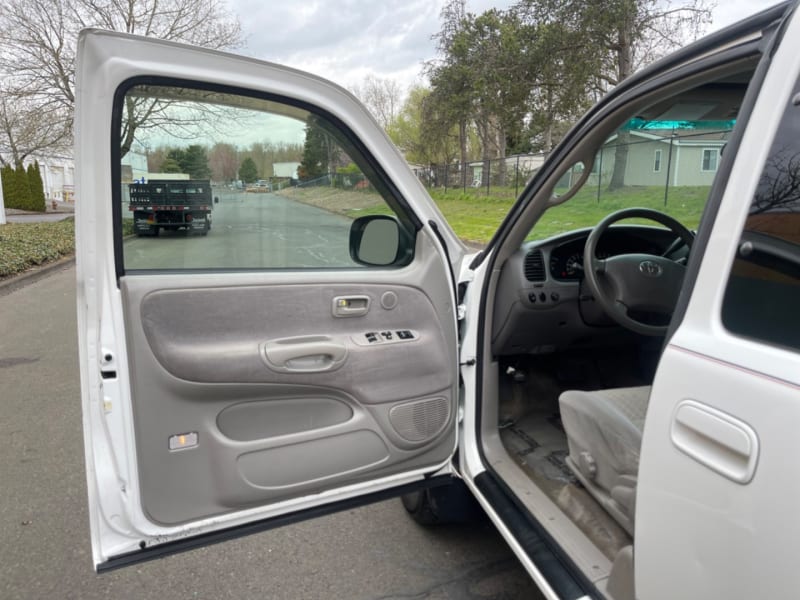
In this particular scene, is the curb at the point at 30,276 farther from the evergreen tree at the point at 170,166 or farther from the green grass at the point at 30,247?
the evergreen tree at the point at 170,166

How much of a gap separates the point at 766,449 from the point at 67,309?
29.1 ft

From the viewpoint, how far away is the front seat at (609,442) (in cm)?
174

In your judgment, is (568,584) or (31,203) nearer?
(568,584)

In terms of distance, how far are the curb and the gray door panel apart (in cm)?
934

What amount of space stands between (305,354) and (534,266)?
4.24ft

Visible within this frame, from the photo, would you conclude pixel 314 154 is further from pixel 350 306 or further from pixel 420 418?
pixel 420 418

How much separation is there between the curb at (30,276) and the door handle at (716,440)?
10670mm

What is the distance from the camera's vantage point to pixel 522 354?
2.81m

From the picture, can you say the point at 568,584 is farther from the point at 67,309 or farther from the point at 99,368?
the point at 67,309

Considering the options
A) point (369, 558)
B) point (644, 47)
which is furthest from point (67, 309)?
point (644, 47)

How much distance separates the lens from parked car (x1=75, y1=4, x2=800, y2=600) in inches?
43.4

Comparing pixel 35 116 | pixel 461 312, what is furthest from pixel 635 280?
pixel 35 116

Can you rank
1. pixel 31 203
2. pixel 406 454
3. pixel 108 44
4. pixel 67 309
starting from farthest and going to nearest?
pixel 31 203
pixel 67 309
pixel 406 454
pixel 108 44

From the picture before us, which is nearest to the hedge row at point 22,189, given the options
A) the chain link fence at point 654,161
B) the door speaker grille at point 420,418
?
the chain link fence at point 654,161
